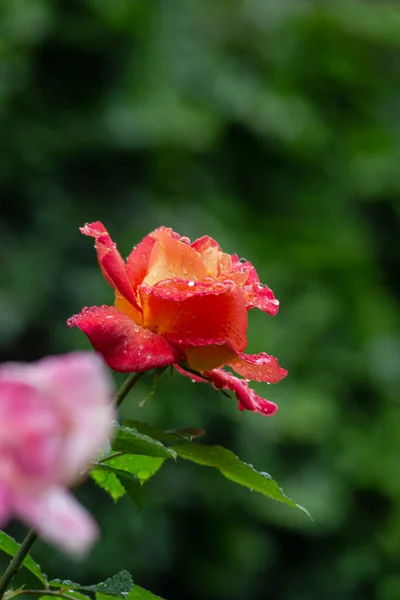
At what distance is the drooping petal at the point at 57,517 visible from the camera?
7.3 inches

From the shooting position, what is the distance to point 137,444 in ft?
1.26

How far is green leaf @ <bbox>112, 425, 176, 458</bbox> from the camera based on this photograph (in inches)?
15.0

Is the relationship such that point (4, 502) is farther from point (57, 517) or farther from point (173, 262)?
point (173, 262)

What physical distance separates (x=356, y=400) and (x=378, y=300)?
1.03 feet

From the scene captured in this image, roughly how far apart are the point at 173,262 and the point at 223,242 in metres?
1.67

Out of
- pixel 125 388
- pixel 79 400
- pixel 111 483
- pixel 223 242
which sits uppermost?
pixel 79 400

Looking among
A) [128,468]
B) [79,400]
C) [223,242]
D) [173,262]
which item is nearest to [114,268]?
[173,262]

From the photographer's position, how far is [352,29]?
2.80m

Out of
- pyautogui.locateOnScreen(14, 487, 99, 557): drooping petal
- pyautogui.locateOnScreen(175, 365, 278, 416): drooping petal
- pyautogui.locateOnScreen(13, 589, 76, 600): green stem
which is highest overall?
pyautogui.locateOnScreen(14, 487, 99, 557): drooping petal

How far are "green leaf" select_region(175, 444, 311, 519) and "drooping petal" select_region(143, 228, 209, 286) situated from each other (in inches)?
3.4

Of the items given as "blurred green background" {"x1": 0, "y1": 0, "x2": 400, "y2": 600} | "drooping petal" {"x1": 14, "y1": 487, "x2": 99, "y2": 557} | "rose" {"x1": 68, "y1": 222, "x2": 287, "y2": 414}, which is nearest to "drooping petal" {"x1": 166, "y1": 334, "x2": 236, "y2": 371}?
"rose" {"x1": 68, "y1": 222, "x2": 287, "y2": 414}

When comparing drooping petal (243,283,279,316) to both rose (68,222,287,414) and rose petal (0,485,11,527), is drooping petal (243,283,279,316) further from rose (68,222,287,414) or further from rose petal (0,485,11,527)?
rose petal (0,485,11,527)

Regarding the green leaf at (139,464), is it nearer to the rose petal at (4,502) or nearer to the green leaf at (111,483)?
the green leaf at (111,483)

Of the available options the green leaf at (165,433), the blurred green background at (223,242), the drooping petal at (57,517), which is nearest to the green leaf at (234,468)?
the green leaf at (165,433)
